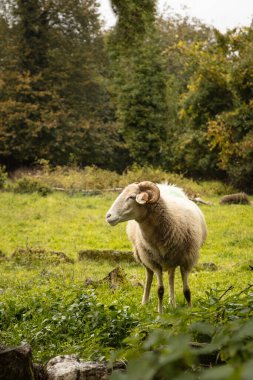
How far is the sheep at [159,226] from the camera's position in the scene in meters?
6.75

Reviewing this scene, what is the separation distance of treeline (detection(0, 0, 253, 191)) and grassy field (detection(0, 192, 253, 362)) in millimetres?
9445

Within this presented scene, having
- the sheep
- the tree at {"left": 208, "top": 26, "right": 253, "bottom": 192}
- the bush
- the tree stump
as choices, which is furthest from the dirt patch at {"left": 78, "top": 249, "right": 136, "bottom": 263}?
the bush

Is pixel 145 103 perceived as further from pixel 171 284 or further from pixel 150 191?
pixel 150 191

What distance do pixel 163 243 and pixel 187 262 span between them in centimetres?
47

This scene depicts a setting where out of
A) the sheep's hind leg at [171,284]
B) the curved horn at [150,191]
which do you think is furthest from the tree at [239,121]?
the curved horn at [150,191]

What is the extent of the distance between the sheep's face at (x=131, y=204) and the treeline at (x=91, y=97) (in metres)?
21.9

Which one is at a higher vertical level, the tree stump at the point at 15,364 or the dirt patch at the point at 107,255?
the tree stump at the point at 15,364

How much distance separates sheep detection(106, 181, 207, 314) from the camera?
266 inches

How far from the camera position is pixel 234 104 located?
27.3 meters

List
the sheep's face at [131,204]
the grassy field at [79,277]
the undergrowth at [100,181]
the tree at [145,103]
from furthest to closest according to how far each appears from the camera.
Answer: the tree at [145,103] → the undergrowth at [100,181] → the sheep's face at [131,204] → the grassy field at [79,277]

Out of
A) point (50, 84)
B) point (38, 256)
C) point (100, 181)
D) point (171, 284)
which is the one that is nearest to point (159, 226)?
point (171, 284)

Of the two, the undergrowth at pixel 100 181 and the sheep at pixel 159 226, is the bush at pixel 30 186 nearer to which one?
the undergrowth at pixel 100 181

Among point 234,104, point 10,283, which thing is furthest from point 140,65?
point 10,283

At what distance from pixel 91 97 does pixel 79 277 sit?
3084 cm
